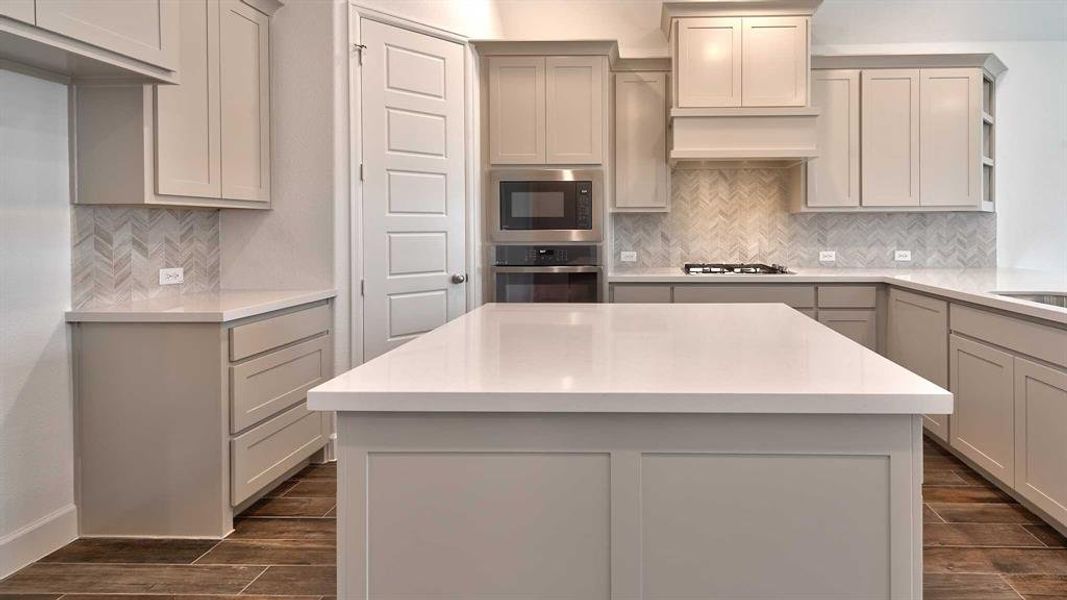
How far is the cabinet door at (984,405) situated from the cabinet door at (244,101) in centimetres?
332

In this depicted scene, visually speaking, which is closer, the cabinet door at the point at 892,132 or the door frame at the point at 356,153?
the door frame at the point at 356,153

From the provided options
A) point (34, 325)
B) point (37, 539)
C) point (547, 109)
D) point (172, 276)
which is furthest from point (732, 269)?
point (37, 539)

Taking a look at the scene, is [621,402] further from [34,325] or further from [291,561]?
[34,325]

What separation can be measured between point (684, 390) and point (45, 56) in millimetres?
2296

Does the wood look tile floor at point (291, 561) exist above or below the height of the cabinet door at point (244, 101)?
below

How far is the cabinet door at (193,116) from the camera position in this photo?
303cm

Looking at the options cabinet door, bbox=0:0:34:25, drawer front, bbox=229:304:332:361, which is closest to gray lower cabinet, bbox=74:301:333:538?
drawer front, bbox=229:304:332:361

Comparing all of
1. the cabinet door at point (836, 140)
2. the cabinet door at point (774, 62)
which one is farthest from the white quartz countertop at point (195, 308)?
the cabinet door at point (836, 140)

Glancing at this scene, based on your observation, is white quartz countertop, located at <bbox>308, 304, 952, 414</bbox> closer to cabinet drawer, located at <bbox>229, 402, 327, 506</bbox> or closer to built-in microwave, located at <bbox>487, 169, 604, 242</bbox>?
cabinet drawer, located at <bbox>229, 402, 327, 506</bbox>

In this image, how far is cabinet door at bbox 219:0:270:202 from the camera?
3498mm

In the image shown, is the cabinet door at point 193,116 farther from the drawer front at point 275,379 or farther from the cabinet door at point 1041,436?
the cabinet door at point 1041,436

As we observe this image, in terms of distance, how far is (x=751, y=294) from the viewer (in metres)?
4.75

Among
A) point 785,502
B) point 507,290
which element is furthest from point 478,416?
point 507,290

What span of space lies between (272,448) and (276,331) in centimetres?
49
